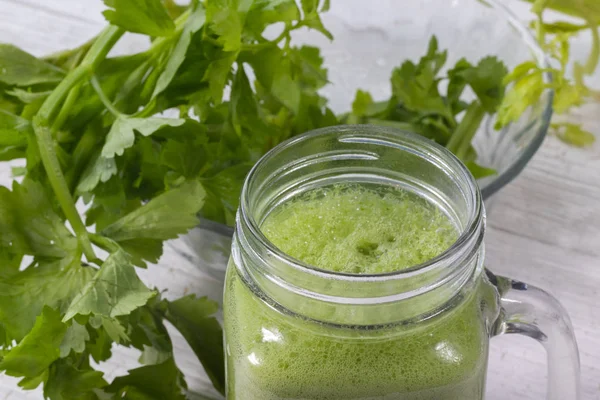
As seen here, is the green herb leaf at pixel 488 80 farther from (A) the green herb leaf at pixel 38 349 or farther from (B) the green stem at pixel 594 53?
(A) the green herb leaf at pixel 38 349

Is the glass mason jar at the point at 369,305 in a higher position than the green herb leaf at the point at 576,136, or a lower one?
higher

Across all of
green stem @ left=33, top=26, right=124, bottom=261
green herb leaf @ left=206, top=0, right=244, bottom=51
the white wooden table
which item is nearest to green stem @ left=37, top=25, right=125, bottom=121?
green stem @ left=33, top=26, right=124, bottom=261

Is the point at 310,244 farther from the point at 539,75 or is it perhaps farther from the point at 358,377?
the point at 539,75

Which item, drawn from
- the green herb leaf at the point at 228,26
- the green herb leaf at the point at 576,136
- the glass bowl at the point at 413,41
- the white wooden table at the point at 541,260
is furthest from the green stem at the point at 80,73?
the green herb leaf at the point at 576,136

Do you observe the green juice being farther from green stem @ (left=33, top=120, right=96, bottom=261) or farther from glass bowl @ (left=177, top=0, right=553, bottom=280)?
glass bowl @ (left=177, top=0, right=553, bottom=280)

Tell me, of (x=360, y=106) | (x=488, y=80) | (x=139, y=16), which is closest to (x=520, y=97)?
(x=488, y=80)

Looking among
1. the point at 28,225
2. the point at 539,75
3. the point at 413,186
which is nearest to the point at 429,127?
the point at 539,75
